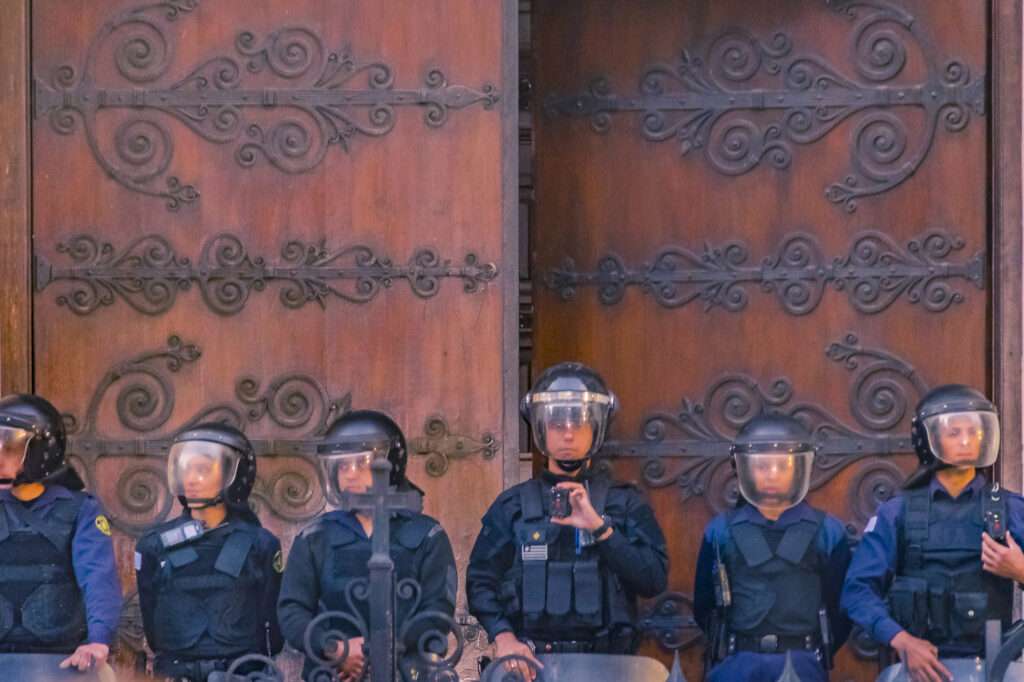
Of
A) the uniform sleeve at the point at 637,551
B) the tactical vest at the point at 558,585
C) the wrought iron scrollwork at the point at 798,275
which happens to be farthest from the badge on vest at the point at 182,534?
the wrought iron scrollwork at the point at 798,275

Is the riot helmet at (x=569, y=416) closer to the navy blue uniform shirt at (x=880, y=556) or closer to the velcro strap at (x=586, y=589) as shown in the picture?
the velcro strap at (x=586, y=589)

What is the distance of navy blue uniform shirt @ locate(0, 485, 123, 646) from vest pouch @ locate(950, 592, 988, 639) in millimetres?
2627

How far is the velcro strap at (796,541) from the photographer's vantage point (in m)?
5.40

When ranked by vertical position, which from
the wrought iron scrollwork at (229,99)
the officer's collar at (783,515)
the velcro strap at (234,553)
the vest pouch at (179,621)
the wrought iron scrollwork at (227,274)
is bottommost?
the vest pouch at (179,621)

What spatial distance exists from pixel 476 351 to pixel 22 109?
204cm

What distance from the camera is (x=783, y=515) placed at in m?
5.51

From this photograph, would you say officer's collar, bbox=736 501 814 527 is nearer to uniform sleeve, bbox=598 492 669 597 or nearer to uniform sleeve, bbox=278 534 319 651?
uniform sleeve, bbox=598 492 669 597

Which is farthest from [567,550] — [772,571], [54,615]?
[54,615]

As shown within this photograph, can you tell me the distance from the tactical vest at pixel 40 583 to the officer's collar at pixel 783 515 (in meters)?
2.16

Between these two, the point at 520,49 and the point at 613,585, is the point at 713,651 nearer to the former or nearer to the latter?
the point at 613,585

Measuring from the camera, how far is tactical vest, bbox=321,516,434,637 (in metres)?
5.34

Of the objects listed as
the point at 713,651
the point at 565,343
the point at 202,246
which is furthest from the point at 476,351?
the point at 713,651

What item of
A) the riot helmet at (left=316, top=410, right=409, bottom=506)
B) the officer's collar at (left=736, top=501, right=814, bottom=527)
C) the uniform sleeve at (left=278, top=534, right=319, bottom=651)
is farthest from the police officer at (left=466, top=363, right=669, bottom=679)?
the uniform sleeve at (left=278, top=534, right=319, bottom=651)

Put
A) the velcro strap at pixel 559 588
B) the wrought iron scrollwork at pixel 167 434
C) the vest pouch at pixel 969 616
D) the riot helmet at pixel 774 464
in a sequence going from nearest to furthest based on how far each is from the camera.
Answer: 1. the vest pouch at pixel 969 616
2. the velcro strap at pixel 559 588
3. the riot helmet at pixel 774 464
4. the wrought iron scrollwork at pixel 167 434
